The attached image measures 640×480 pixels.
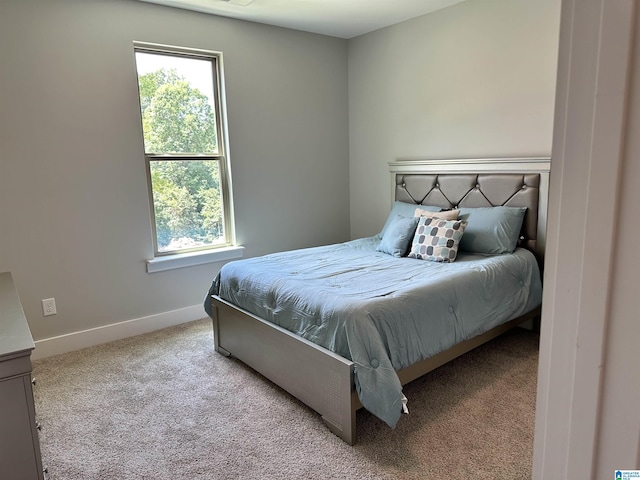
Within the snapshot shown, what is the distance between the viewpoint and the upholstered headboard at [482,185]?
316 cm

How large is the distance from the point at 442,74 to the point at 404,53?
1.56 ft

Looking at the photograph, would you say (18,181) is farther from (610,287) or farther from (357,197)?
(610,287)

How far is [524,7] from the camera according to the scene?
3.10 meters

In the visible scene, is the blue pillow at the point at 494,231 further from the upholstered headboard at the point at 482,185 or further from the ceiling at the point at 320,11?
the ceiling at the point at 320,11

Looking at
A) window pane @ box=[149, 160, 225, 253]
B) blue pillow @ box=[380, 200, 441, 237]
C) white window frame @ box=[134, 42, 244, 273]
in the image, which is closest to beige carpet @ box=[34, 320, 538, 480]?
white window frame @ box=[134, 42, 244, 273]

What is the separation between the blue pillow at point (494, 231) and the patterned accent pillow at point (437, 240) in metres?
0.11

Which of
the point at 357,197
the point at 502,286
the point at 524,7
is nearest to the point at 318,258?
the point at 502,286

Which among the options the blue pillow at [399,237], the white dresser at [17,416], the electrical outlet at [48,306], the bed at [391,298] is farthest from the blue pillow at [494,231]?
the electrical outlet at [48,306]

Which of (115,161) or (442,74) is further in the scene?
(442,74)

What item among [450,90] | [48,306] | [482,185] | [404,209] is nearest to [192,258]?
[48,306]

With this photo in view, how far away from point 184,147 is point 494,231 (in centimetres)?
259

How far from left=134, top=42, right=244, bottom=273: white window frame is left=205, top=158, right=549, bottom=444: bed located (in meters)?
0.70

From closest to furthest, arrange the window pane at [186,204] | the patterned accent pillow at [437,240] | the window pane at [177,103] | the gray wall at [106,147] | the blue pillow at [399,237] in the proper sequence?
the gray wall at [106,147] → the patterned accent pillow at [437,240] → the blue pillow at [399,237] → the window pane at [177,103] → the window pane at [186,204]

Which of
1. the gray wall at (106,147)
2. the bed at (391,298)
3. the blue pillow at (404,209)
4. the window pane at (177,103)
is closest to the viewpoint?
the bed at (391,298)
